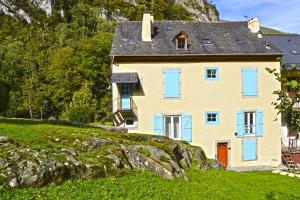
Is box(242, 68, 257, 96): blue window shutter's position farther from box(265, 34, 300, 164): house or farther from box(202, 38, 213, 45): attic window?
box(202, 38, 213, 45): attic window

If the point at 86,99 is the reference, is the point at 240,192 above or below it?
below

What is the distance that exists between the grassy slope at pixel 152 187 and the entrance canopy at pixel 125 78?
11.0 m

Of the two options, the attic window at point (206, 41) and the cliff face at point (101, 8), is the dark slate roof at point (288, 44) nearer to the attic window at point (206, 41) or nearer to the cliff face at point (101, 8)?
the attic window at point (206, 41)

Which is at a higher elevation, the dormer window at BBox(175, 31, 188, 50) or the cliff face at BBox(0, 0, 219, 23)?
the cliff face at BBox(0, 0, 219, 23)

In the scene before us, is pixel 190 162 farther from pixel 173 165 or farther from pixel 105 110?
pixel 105 110

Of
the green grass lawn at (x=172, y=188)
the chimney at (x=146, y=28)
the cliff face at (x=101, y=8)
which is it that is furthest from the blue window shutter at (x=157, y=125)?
the cliff face at (x=101, y=8)

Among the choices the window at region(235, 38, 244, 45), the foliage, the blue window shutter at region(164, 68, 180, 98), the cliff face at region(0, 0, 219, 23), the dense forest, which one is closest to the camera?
the foliage

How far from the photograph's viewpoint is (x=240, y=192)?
11.0 metres

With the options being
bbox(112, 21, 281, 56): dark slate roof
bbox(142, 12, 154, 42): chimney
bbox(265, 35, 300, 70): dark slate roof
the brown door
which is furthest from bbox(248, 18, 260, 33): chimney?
the brown door

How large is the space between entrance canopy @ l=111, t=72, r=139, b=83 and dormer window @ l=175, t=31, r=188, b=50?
3.63 meters

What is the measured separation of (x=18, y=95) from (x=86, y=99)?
11.0 meters

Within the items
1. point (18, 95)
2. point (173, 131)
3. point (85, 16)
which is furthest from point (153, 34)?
point (85, 16)

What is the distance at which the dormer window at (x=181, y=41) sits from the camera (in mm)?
24566

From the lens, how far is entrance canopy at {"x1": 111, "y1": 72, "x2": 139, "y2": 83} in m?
22.9
